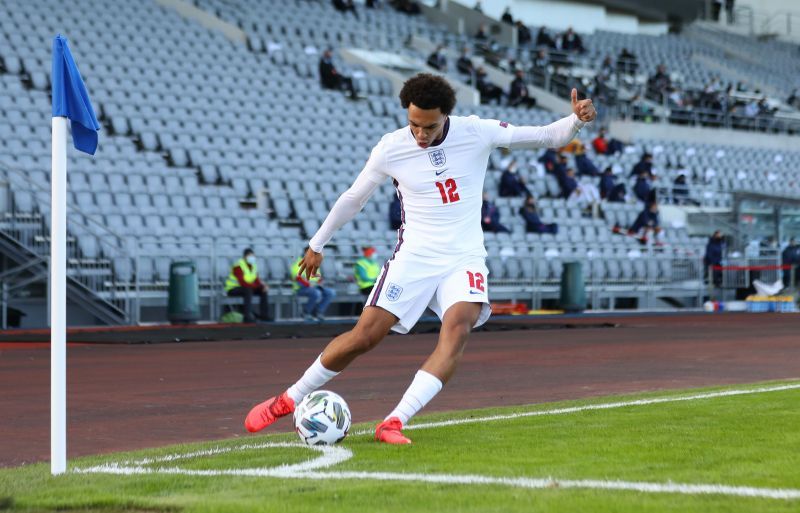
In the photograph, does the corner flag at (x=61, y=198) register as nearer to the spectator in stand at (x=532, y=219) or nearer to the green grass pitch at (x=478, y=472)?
the green grass pitch at (x=478, y=472)

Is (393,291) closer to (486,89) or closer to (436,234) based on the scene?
(436,234)

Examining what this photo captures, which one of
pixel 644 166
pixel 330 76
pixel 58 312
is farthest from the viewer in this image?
pixel 644 166

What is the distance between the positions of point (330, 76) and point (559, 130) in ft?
93.5

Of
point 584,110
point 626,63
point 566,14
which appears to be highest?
point 566,14

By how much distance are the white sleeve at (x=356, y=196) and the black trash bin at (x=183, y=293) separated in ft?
52.4

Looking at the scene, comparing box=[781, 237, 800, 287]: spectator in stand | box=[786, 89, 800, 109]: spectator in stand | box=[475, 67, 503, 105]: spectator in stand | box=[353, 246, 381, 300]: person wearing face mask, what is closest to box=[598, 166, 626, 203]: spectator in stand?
box=[781, 237, 800, 287]: spectator in stand

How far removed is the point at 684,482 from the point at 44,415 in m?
5.73

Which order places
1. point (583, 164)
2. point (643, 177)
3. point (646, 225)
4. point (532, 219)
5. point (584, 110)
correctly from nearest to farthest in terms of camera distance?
point (584, 110)
point (532, 219)
point (646, 225)
point (583, 164)
point (643, 177)

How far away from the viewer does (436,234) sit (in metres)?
8.19

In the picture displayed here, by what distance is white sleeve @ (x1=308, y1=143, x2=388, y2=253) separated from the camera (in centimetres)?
827

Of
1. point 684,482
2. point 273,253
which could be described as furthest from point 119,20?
point 684,482

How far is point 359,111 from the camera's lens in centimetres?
3547

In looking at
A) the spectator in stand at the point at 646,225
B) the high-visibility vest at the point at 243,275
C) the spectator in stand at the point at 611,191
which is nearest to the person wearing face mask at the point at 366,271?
the high-visibility vest at the point at 243,275

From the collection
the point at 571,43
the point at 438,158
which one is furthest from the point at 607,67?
the point at 438,158
